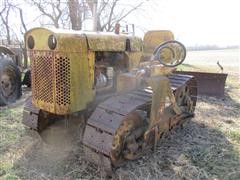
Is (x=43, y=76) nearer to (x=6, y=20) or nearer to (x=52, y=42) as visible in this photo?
(x=52, y=42)

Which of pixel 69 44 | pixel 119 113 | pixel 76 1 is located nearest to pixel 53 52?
pixel 69 44

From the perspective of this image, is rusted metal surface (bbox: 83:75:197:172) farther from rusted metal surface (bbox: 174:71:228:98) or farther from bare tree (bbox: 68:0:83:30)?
bare tree (bbox: 68:0:83:30)

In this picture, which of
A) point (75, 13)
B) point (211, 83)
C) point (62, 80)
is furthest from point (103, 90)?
point (75, 13)

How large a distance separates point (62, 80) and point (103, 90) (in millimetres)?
630

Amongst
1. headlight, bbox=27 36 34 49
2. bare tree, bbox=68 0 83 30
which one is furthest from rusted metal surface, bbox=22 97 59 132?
bare tree, bbox=68 0 83 30

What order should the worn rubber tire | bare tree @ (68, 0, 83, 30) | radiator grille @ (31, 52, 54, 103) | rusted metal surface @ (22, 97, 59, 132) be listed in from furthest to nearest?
bare tree @ (68, 0, 83, 30)
the worn rubber tire
rusted metal surface @ (22, 97, 59, 132)
radiator grille @ (31, 52, 54, 103)

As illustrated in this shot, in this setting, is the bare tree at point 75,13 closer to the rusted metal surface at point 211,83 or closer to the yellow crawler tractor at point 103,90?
the rusted metal surface at point 211,83

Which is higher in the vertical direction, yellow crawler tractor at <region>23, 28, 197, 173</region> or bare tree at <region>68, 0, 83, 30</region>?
bare tree at <region>68, 0, 83, 30</region>

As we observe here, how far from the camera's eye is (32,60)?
2.99 meters

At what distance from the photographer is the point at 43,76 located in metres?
2.87

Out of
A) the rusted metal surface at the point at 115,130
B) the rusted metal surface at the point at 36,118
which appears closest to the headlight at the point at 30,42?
the rusted metal surface at the point at 36,118

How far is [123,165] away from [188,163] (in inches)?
29.3

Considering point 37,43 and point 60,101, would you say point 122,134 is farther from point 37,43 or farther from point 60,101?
point 37,43

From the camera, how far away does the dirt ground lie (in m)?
2.90
